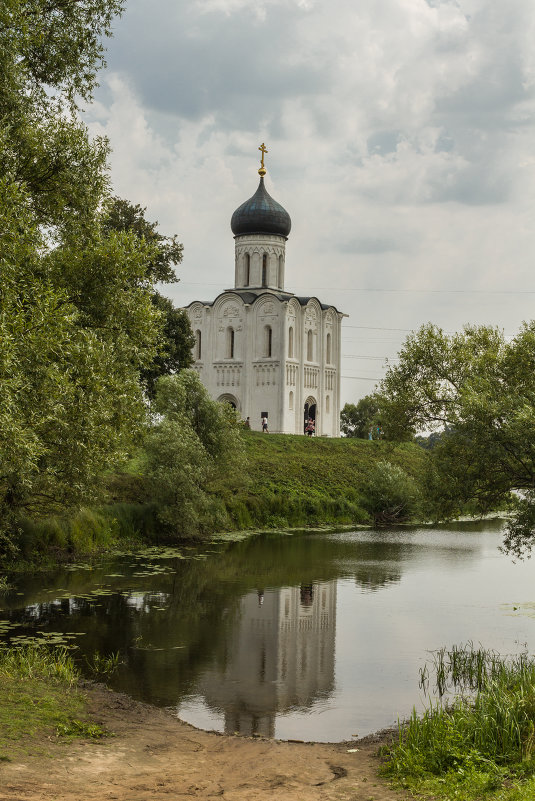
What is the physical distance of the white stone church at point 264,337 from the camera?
189 feet

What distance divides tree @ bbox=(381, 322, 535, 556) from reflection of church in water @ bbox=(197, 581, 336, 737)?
379 centimetres

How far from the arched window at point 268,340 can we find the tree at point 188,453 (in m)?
25.7

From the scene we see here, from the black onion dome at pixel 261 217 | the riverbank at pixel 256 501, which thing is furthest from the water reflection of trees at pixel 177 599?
the black onion dome at pixel 261 217

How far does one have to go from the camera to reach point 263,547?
29500 millimetres

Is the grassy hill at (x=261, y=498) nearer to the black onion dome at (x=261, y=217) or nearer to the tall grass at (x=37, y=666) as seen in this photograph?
the tall grass at (x=37, y=666)

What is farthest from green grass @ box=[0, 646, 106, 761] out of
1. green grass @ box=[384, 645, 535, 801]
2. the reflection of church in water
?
green grass @ box=[384, 645, 535, 801]

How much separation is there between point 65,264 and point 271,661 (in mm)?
7655

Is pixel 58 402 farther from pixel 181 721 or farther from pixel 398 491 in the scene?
pixel 398 491

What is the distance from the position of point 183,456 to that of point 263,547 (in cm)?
428

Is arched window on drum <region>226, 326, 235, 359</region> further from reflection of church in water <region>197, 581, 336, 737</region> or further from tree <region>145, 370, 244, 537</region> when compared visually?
reflection of church in water <region>197, 581, 336, 737</region>

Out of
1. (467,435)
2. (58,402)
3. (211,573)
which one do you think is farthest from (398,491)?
(58,402)

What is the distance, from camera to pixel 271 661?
14602 mm

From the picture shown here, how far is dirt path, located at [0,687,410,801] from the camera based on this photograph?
7.34 meters

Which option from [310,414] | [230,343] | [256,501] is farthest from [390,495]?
[230,343]
